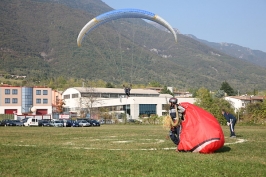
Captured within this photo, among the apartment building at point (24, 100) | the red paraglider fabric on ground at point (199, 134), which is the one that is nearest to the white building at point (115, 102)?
the apartment building at point (24, 100)

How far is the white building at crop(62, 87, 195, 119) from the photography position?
8688 centimetres

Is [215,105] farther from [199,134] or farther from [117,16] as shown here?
[199,134]

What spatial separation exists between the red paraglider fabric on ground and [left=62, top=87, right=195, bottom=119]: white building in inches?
2793

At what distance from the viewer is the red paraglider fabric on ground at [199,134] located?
11602mm

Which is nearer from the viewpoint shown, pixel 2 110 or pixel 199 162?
pixel 199 162

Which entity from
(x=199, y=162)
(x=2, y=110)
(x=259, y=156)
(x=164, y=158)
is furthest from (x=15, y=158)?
(x=2, y=110)

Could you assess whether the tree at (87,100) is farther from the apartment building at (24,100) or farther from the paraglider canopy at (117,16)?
the paraglider canopy at (117,16)

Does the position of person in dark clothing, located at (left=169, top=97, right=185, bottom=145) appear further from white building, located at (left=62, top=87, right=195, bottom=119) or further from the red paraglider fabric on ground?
white building, located at (left=62, top=87, right=195, bottom=119)

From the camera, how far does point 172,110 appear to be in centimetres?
1248

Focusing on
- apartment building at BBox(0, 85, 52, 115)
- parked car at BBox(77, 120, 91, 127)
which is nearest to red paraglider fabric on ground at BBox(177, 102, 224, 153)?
parked car at BBox(77, 120, 91, 127)

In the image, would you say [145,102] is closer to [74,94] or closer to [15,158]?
[74,94]

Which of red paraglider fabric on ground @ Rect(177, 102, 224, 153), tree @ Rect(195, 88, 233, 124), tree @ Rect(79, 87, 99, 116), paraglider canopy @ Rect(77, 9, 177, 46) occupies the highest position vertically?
paraglider canopy @ Rect(77, 9, 177, 46)

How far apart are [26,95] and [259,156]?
8772 cm

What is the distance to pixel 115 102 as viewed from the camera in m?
90.9
